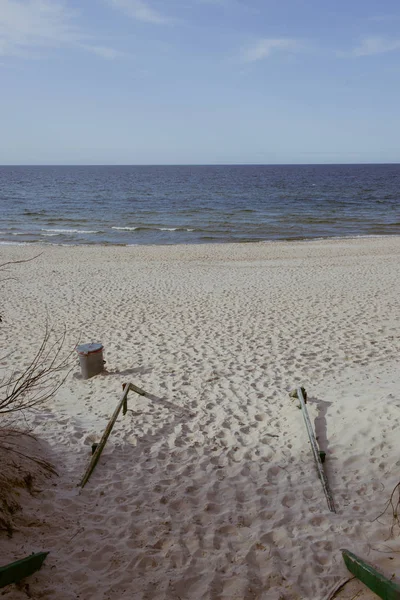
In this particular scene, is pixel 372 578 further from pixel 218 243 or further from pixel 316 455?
pixel 218 243

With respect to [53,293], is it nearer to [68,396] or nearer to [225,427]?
[68,396]

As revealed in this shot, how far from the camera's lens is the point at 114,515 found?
468 centimetres

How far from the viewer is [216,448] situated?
6.00 m

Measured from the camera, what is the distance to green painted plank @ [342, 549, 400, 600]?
10.7ft

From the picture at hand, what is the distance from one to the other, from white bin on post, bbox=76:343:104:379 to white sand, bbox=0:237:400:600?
173 millimetres

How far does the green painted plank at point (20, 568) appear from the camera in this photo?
3486mm

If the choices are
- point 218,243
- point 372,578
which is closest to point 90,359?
point 372,578

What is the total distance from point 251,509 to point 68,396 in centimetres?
421

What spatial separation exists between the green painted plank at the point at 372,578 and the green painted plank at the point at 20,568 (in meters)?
2.57

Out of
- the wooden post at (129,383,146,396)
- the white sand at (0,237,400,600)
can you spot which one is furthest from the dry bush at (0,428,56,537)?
the wooden post at (129,383,146,396)

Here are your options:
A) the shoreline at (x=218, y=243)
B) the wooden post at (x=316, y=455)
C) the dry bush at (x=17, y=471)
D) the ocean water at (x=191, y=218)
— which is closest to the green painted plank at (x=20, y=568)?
the dry bush at (x=17, y=471)

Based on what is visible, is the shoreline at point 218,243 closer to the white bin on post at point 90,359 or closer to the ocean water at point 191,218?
the ocean water at point 191,218

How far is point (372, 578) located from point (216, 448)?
2736mm

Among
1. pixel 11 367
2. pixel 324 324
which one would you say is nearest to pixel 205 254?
pixel 324 324
